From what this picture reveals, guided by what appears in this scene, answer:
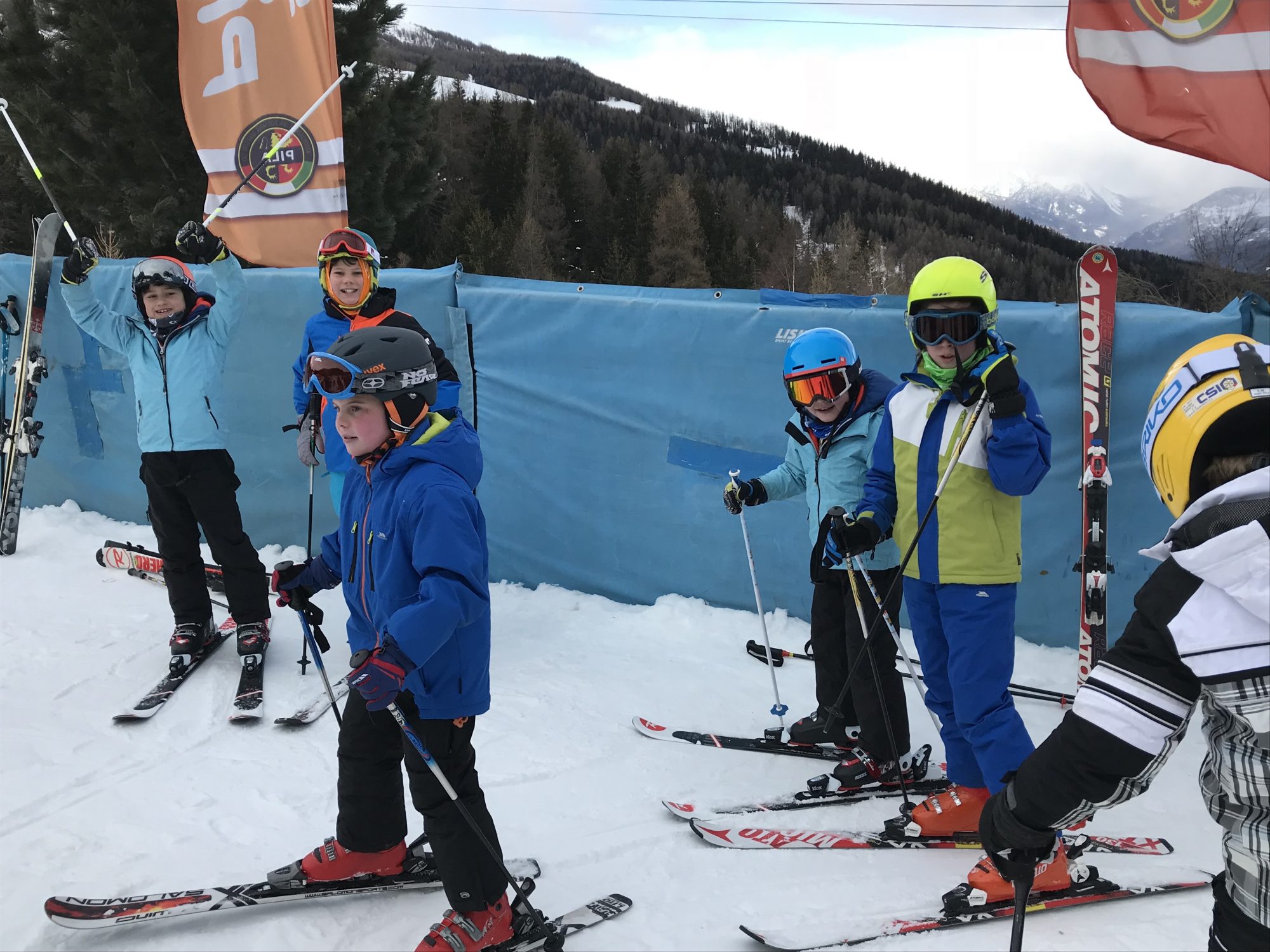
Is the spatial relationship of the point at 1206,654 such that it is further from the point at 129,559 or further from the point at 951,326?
the point at 129,559

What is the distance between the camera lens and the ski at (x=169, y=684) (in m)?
4.34

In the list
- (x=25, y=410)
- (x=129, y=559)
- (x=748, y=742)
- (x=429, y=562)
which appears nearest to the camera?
(x=429, y=562)

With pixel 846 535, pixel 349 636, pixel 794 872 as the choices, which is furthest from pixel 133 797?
pixel 846 535

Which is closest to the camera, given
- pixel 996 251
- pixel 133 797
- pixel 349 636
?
pixel 349 636

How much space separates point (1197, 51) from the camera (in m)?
4.80

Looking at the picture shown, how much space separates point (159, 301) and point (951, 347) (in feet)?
12.7

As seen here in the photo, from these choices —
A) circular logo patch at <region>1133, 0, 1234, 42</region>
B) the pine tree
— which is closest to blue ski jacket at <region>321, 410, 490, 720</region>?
circular logo patch at <region>1133, 0, 1234, 42</region>

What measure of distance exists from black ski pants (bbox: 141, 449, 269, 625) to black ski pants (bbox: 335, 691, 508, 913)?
230 cm

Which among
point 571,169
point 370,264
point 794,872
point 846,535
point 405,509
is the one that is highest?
point 571,169

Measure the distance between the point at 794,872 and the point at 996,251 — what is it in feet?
212

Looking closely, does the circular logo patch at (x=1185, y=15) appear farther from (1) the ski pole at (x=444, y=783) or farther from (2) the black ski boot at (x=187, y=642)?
(2) the black ski boot at (x=187, y=642)

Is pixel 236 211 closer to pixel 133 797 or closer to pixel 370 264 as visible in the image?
pixel 370 264

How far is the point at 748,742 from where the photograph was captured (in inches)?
167

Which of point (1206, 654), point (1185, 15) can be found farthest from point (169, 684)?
point (1185, 15)
